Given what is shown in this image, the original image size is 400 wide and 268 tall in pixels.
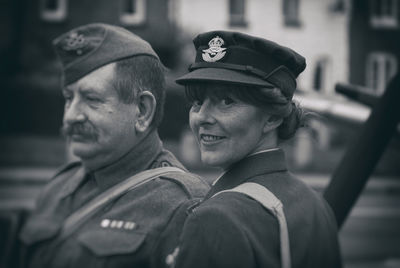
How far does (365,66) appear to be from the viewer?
84.2 feet

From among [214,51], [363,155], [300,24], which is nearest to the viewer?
[214,51]

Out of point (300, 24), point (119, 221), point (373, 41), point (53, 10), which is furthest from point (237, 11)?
point (119, 221)

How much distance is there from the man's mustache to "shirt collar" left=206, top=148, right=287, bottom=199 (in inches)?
30.2

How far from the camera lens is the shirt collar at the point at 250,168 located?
2.06m

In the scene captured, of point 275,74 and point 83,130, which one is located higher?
point 275,74

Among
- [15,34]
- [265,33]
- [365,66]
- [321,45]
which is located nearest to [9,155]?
[15,34]

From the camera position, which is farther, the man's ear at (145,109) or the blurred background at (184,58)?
the blurred background at (184,58)

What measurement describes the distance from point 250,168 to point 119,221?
0.79 m

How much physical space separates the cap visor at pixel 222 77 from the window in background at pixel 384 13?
25.2 meters

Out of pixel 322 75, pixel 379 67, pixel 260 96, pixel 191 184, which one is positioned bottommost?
pixel 322 75

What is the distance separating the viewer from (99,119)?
2648mm

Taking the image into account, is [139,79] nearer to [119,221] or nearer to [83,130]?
[83,130]

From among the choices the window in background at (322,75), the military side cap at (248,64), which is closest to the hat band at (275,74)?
the military side cap at (248,64)

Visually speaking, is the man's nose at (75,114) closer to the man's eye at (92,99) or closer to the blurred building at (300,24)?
the man's eye at (92,99)
